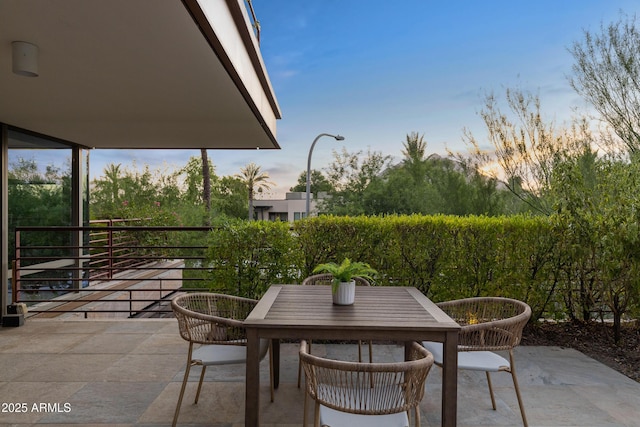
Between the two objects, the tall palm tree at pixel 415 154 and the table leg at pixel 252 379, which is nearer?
the table leg at pixel 252 379

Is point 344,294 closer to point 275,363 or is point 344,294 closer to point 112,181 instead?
point 275,363

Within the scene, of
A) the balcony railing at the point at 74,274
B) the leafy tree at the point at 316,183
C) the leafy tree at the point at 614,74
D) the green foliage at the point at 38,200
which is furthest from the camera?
the leafy tree at the point at 316,183

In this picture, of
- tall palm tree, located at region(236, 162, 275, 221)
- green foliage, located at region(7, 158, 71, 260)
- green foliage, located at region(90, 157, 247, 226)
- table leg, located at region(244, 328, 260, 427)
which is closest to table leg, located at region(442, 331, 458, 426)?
table leg, located at region(244, 328, 260, 427)

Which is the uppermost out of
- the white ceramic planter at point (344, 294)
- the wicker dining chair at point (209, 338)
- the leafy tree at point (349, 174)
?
the leafy tree at point (349, 174)

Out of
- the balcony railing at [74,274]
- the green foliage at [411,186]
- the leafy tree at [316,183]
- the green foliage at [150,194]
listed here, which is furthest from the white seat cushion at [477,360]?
the leafy tree at [316,183]

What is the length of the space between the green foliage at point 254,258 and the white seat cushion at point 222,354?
1.42 m

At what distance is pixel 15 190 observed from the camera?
16.8 feet

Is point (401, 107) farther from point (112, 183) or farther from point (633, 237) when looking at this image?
point (633, 237)

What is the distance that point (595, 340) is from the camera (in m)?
3.97

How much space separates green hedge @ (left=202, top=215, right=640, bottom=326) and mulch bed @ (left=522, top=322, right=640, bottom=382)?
0.69 feet

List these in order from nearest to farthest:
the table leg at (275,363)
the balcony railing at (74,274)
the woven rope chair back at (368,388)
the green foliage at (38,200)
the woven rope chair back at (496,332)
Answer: the woven rope chair back at (368,388), the woven rope chair back at (496,332), the table leg at (275,363), the balcony railing at (74,274), the green foliage at (38,200)

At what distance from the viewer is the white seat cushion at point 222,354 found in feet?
7.59

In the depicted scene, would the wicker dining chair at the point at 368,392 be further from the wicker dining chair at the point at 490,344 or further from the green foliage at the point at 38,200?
the green foliage at the point at 38,200

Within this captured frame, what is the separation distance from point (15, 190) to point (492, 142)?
847 centimetres
